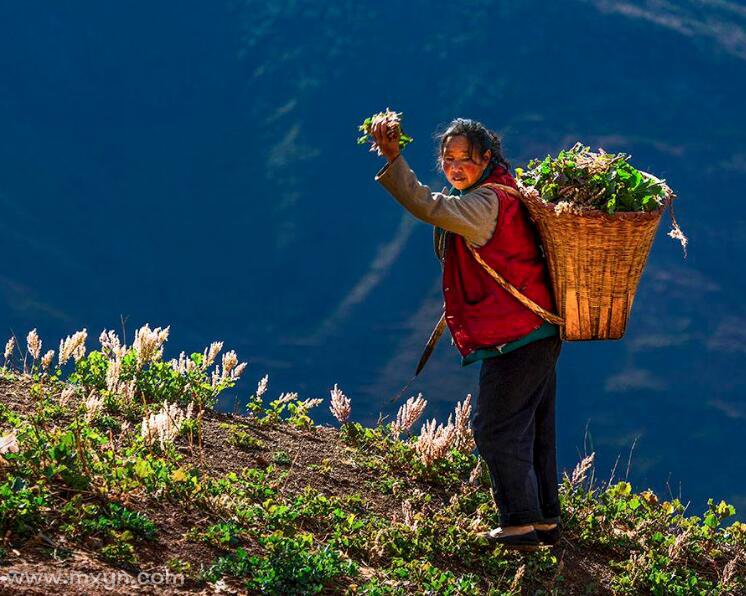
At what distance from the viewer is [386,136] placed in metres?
4.71

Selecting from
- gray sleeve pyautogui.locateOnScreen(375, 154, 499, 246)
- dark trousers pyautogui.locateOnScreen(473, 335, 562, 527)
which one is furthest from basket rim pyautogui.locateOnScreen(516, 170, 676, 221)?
dark trousers pyautogui.locateOnScreen(473, 335, 562, 527)

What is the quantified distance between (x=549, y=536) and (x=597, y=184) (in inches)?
88.9

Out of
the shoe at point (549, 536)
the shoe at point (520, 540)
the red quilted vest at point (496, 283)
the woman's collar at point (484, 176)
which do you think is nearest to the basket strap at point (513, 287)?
the red quilted vest at point (496, 283)

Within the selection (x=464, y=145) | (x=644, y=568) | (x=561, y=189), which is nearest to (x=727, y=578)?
(x=644, y=568)

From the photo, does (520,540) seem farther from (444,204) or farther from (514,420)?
(444,204)

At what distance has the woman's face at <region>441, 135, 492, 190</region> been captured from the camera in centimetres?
537

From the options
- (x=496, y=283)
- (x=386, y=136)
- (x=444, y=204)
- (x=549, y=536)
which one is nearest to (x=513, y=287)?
(x=496, y=283)

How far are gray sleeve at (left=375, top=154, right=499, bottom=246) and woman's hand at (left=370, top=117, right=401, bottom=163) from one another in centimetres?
5

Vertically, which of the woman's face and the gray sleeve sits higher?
the woman's face

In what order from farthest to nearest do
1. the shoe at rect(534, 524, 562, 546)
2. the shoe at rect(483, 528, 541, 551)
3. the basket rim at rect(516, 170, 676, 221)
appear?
the shoe at rect(534, 524, 562, 546) → the shoe at rect(483, 528, 541, 551) → the basket rim at rect(516, 170, 676, 221)

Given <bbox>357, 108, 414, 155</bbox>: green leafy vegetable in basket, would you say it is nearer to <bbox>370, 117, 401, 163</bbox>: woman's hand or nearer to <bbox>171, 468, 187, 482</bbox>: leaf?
<bbox>370, 117, 401, 163</bbox>: woman's hand

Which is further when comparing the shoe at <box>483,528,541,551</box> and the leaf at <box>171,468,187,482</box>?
the shoe at <box>483,528,541,551</box>

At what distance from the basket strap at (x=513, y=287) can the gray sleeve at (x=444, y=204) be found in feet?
0.29

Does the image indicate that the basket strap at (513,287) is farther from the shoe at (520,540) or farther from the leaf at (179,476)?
the leaf at (179,476)
